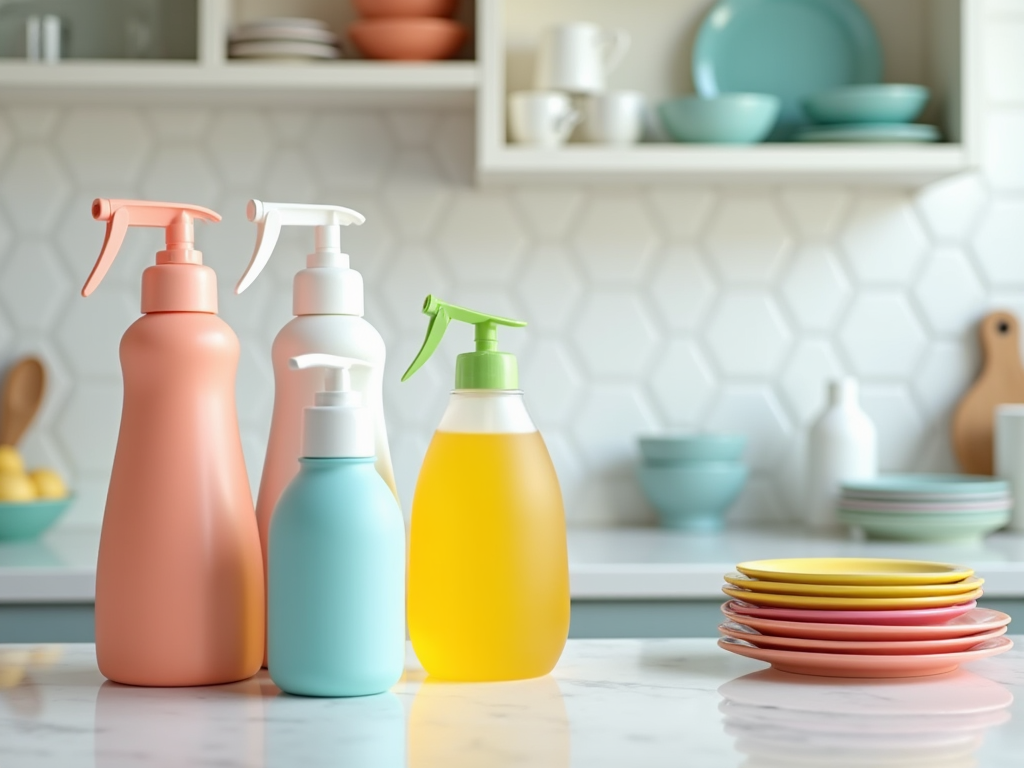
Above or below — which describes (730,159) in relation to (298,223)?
above

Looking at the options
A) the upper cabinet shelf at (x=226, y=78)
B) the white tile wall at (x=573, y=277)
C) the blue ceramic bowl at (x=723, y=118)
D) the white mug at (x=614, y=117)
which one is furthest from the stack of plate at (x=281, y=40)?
the blue ceramic bowl at (x=723, y=118)

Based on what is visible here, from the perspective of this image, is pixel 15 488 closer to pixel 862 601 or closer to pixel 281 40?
pixel 281 40

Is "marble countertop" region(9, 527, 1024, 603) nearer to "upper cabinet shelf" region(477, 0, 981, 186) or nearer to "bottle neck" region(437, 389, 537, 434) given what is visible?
"upper cabinet shelf" region(477, 0, 981, 186)

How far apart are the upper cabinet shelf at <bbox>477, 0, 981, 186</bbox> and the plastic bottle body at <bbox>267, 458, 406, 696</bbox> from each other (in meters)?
1.38

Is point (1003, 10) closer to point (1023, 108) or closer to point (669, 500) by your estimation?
point (1023, 108)

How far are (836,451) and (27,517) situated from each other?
140 centimetres

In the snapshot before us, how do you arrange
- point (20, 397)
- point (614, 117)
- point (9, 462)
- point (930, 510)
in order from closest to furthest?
point (930, 510)
point (9, 462)
point (614, 117)
point (20, 397)

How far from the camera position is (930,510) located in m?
1.86

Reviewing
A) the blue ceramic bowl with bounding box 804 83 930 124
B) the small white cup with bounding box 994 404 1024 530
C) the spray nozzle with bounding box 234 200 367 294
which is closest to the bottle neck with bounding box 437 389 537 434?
the spray nozzle with bounding box 234 200 367 294

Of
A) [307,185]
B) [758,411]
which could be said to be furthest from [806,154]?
[307,185]

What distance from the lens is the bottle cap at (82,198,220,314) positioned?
2.32 feet

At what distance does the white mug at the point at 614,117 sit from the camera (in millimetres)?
2084

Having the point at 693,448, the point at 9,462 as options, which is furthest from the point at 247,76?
the point at 693,448

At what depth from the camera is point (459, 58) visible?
2.20m
